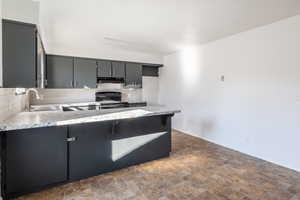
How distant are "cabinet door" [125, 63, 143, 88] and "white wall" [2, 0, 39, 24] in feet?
10.1

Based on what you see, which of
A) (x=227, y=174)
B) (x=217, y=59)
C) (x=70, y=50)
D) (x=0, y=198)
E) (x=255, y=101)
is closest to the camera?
(x=0, y=198)

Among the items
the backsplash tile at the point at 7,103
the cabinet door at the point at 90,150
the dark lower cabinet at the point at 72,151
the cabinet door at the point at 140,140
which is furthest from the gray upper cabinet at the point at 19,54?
the cabinet door at the point at 140,140

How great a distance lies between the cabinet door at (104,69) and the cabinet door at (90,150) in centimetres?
262

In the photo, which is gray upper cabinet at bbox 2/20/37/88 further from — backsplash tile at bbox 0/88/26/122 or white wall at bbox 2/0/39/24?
backsplash tile at bbox 0/88/26/122

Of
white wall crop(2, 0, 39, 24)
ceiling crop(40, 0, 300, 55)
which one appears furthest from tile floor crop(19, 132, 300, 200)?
ceiling crop(40, 0, 300, 55)

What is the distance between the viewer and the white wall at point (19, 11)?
1.83 metres

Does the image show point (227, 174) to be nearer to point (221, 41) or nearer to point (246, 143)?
point (246, 143)

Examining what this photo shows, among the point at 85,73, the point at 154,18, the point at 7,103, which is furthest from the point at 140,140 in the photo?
the point at 85,73

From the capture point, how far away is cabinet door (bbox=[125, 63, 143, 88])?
5148 mm

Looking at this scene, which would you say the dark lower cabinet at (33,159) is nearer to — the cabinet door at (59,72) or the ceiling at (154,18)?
the ceiling at (154,18)

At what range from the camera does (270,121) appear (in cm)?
305

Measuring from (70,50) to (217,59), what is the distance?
369cm

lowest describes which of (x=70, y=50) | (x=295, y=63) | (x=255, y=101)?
(x=255, y=101)

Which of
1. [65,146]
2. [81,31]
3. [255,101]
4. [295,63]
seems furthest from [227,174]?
[81,31]
